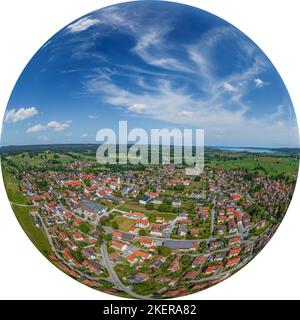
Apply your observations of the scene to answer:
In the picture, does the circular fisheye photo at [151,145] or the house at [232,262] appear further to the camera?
the house at [232,262]

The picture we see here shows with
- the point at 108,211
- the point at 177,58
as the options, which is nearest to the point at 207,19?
the point at 177,58

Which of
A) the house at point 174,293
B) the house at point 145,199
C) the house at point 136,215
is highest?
the house at point 145,199

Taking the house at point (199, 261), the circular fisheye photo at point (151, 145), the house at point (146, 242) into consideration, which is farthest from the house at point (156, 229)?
the house at point (199, 261)

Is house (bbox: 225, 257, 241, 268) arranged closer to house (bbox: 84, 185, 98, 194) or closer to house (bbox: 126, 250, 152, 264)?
house (bbox: 126, 250, 152, 264)

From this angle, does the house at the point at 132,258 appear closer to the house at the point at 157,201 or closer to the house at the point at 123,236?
the house at the point at 123,236

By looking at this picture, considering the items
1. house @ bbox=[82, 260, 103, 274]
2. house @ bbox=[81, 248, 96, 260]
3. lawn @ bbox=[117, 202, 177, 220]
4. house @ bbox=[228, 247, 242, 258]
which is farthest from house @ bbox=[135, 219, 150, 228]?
house @ bbox=[228, 247, 242, 258]

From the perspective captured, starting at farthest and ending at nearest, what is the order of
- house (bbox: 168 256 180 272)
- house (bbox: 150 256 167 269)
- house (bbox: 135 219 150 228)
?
house (bbox: 168 256 180 272), house (bbox: 150 256 167 269), house (bbox: 135 219 150 228)
